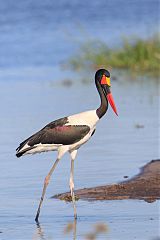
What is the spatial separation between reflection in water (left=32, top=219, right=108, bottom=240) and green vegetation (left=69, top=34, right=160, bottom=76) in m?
11.2

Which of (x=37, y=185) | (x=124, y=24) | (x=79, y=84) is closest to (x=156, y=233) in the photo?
(x=37, y=185)

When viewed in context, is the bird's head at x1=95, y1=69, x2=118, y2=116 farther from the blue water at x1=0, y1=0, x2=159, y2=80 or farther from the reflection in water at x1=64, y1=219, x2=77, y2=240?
the blue water at x1=0, y1=0, x2=159, y2=80

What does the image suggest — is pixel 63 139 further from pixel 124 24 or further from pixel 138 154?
pixel 124 24

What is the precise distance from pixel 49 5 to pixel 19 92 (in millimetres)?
16347

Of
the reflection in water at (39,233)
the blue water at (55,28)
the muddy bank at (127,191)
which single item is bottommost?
the reflection in water at (39,233)

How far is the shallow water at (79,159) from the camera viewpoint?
9133 mm

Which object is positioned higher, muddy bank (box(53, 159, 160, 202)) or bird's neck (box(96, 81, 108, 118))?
bird's neck (box(96, 81, 108, 118))

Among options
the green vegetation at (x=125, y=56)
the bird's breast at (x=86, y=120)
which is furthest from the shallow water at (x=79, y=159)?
the green vegetation at (x=125, y=56)

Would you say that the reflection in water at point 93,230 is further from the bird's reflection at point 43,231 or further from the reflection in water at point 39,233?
the reflection in water at point 39,233

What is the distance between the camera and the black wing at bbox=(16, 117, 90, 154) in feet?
32.9

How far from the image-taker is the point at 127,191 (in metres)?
10.4

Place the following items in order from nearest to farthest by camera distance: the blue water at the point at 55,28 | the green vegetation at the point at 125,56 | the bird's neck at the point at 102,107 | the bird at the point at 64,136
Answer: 1. the bird at the point at 64,136
2. the bird's neck at the point at 102,107
3. the green vegetation at the point at 125,56
4. the blue water at the point at 55,28

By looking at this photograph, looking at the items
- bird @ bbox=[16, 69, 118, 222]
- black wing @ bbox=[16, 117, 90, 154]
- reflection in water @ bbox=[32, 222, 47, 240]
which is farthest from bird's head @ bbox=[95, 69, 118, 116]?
reflection in water @ bbox=[32, 222, 47, 240]

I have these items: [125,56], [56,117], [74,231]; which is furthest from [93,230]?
[125,56]
